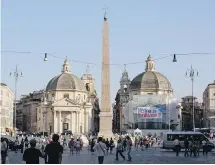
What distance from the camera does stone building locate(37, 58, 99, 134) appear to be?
318 feet

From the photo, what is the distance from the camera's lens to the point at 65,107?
9669 centimetres

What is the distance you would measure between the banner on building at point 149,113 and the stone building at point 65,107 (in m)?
13.8

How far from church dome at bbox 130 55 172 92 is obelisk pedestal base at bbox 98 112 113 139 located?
194 ft

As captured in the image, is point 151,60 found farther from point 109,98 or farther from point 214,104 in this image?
point 109,98

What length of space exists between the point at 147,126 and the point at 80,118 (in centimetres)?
1642

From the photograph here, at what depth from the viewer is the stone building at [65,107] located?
97.0 meters

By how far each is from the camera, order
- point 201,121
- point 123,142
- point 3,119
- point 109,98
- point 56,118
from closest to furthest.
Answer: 1. point 123,142
2. point 109,98
3. point 3,119
4. point 56,118
5. point 201,121

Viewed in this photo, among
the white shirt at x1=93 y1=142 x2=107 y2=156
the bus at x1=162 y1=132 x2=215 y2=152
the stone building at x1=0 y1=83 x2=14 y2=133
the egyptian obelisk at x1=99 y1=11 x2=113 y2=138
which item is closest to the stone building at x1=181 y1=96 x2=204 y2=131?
the stone building at x1=0 y1=83 x2=14 y2=133

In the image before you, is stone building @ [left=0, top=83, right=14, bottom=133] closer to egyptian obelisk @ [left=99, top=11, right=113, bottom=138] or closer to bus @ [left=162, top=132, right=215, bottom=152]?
egyptian obelisk @ [left=99, top=11, right=113, bottom=138]

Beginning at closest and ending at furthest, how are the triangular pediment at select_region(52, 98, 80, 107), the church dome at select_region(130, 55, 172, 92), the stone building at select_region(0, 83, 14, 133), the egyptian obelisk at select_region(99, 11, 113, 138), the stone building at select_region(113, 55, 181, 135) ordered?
the egyptian obelisk at select_region(99, 11, 113, 138) < the stone building at select_region(0, 83, 14, 133) < the stone building at select_region(113, 55, 181, 135) < the triangular pediment at select_region(52, 98, 80, 107) < the church dome at select_region(130, 55, 172, 92)

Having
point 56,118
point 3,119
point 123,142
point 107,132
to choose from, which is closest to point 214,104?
point 56,118

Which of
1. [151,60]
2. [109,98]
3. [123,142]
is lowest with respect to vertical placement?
[123,142]

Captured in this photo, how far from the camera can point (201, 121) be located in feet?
387

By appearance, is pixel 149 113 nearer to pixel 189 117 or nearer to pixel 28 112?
pixel 189 117
